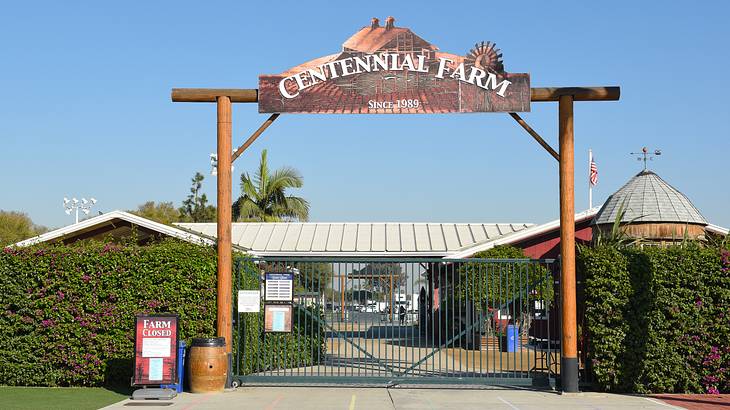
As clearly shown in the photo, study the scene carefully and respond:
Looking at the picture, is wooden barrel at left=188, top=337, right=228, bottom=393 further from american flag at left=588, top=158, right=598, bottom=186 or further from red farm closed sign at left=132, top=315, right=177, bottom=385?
american flag at left=588, top=158, right=598, bottom=186

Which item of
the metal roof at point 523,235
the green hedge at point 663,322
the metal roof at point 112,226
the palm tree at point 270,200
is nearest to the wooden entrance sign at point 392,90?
the green hedge at point 663,322

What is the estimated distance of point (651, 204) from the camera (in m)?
23.8

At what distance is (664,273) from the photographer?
541 inches

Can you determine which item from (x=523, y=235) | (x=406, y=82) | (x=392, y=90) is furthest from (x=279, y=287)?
(x=523, y=235)

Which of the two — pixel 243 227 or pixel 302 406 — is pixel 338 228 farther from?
pixel 302 406

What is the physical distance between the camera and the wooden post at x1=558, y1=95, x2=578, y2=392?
1380 centimetres

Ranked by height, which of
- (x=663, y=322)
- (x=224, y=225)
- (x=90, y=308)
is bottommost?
(x=663, y=322)

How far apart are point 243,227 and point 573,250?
2207 centimetres

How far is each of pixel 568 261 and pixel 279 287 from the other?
5.15 metres

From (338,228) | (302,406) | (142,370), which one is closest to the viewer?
(302,406)

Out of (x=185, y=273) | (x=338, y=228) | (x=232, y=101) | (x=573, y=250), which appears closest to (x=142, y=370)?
(x=185, y=273)

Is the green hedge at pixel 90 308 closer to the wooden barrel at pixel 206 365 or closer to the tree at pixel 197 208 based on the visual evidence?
the wooden barrel at pixel 206 365

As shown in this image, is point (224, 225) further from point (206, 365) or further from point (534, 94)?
point (534, 94)

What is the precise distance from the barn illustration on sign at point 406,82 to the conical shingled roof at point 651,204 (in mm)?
10543
